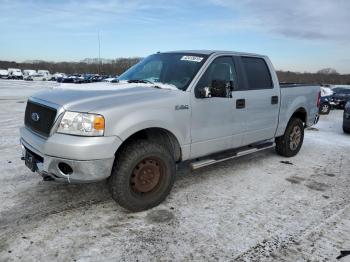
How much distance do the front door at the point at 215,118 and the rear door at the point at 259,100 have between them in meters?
0.25

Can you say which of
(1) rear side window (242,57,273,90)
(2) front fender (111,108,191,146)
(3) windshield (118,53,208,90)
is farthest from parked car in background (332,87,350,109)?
(2) front fender (111,108,191,146)

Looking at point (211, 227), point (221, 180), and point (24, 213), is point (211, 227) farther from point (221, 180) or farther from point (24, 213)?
point (24, 213)

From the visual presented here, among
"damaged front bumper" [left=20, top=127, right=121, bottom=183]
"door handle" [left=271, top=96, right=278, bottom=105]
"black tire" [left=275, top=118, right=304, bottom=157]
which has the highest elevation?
"door handle" [left=271, top=96, right=278, bottom=105]

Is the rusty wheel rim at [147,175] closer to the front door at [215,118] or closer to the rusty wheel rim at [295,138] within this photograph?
the front door at [215,118]

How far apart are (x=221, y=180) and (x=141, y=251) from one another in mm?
2244

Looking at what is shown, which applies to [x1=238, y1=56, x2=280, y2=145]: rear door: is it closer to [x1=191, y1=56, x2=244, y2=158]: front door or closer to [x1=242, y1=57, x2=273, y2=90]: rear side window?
[x1=242, y1=57, x2=273, y2=90]: rear side window

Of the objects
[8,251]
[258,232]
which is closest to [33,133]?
[8,251]

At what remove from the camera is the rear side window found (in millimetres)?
5285

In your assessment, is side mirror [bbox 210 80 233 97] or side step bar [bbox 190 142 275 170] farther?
side step bar [bbox 190 142 275 170]

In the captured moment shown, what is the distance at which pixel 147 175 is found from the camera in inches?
153

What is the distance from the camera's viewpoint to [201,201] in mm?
4254

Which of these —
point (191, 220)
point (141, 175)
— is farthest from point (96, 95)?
point (191, 220)

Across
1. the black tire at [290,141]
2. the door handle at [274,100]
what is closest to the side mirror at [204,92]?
the door handle at [274,100]

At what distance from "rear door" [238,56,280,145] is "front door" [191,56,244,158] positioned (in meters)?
0.25
